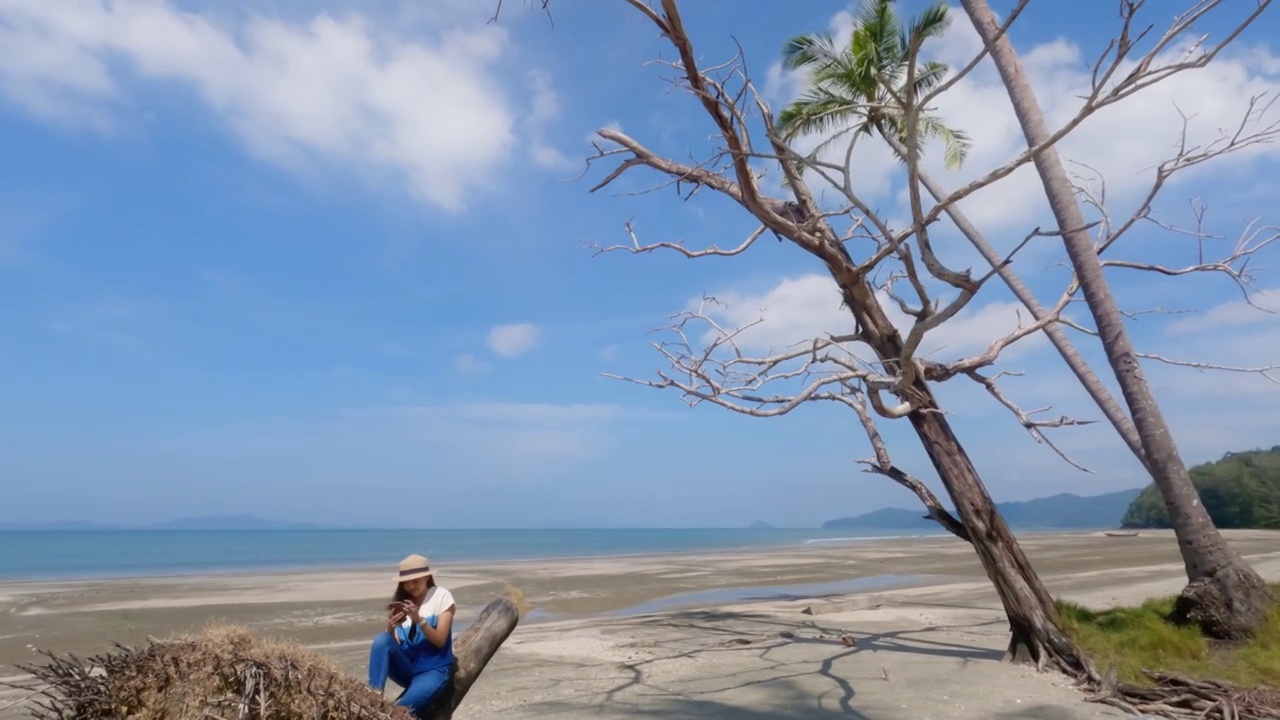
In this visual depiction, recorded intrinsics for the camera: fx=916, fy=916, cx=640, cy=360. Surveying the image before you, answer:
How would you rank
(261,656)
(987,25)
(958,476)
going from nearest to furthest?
1. (261,656)
2. (958,476)
3. (987,25)

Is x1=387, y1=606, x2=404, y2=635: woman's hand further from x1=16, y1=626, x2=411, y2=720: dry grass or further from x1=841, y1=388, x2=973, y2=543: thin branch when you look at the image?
x1=841, y1=388, x2=973, y2=543: thin branch

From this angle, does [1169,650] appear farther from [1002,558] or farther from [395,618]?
[395,618]

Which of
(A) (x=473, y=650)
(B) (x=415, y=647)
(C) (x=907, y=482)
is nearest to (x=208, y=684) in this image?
(B) (x=415, y=647)

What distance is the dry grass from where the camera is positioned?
430 cm

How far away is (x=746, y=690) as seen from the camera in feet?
26.2

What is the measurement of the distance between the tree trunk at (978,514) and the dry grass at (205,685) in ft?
19.0

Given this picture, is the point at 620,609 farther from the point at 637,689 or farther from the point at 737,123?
the point at 737,123

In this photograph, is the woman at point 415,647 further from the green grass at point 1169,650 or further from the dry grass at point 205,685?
the green grass at point 1169,650

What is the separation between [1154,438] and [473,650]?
24.4 ft

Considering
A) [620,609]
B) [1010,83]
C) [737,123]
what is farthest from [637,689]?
[620,609]

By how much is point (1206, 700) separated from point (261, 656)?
279 inches

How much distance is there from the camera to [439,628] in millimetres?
5391

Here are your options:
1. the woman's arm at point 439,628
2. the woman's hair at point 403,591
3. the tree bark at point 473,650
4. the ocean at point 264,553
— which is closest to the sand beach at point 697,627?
the tree bark at point 473,650

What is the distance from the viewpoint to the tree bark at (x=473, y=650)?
18.3ft
